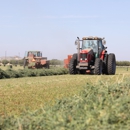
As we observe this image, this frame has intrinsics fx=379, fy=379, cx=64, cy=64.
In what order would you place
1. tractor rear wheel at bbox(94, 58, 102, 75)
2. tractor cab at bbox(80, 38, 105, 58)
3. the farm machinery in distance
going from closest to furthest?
tractor rear wheel at bbox(94, 58, 102, 75), tractor cab at bbox(80, 38, 105, 58), the farm machinery in distance

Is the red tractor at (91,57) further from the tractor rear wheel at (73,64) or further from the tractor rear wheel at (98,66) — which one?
the tractor rear wheel at (98,66)

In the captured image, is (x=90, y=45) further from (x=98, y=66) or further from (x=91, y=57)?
(x=98, y=66)

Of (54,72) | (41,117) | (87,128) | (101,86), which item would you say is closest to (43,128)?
(41,117)

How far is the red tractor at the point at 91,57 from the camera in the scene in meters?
26.5

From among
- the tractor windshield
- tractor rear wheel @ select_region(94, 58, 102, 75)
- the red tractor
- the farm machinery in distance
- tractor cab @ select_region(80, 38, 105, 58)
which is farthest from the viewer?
the farm machinery in distance

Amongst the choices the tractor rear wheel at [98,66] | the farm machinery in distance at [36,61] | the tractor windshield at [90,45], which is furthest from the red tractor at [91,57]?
the farm machinery in distance at [36,61]

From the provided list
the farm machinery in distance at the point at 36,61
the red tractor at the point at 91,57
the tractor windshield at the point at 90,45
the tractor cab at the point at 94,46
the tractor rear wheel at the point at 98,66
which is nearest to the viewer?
the tractor rear wheel at the point at 98,66

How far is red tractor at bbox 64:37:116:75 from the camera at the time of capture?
26.5 metres

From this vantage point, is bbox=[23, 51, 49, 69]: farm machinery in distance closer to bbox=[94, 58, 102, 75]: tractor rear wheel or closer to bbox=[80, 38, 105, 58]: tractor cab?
bbox=[80, 38, 105, 58]: tractor cab

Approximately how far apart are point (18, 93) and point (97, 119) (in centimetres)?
926

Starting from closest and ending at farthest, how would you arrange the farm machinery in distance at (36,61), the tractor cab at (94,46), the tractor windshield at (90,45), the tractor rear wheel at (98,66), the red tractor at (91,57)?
the tractor rear wheel at (98,66), the red tractor at (91,57), the tractor cab at (94,46), the tractor windshield at (90,45), the farm machinery in distance at (36,61)

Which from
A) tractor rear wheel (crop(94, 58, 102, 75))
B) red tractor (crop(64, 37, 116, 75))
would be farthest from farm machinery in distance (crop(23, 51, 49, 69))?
tractor rear wheel (crop(94, 58, 102, 75))

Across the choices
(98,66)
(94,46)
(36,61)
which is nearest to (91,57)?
(94,46)

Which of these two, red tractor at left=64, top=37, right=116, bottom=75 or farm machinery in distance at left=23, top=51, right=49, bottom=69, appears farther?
farm machinery in distance at left=23, top=51, right=49, bottom=69
